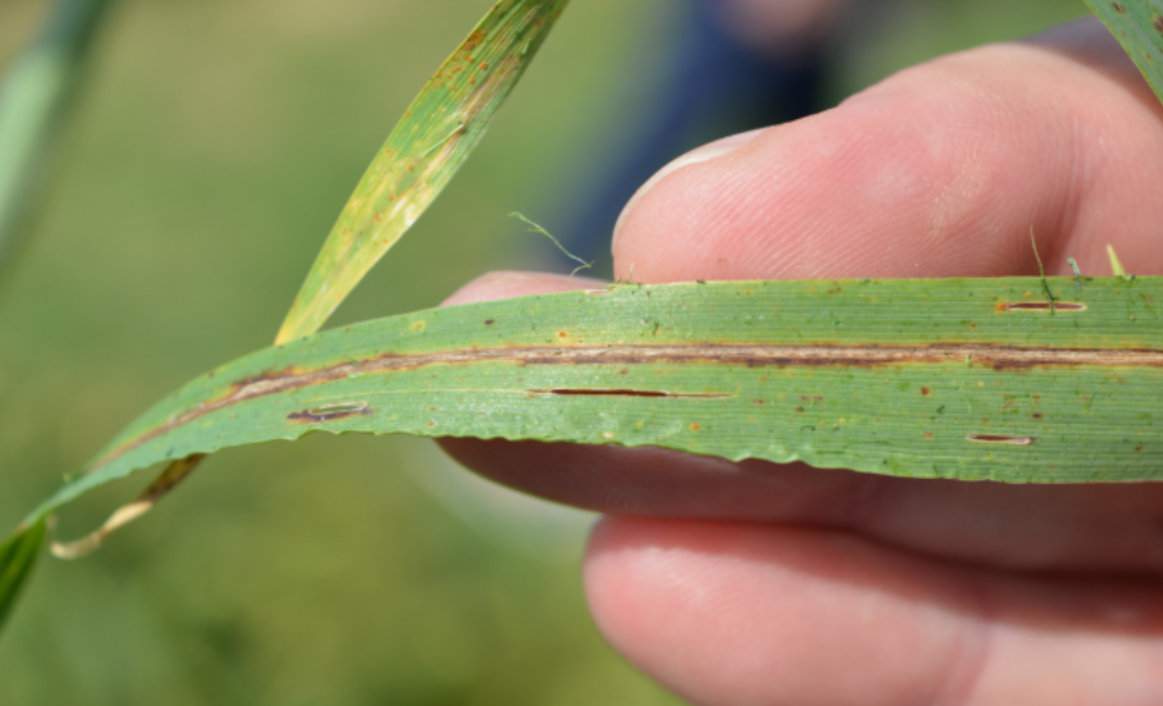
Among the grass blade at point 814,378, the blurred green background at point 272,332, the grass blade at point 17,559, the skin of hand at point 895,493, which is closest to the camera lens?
the grass blade at point 814,378

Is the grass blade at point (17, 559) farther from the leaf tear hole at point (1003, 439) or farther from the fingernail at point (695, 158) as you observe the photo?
the leaf tear hole at point (1003, 439)

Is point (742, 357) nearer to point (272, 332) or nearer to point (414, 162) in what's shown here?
point (414, 162)

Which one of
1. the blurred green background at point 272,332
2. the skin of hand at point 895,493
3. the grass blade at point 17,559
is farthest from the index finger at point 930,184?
the blurred green background at point 272,332

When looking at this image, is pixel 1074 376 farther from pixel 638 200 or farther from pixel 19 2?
pixel 19 2

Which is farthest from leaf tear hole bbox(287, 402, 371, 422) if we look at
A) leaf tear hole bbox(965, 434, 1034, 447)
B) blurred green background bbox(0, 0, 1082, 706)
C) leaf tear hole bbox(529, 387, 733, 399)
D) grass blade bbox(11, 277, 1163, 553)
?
blurred green background bbox(0, 0, 1082, 706)

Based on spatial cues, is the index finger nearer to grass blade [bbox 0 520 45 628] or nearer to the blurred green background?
grass blade [bbox 0 520 45 628]

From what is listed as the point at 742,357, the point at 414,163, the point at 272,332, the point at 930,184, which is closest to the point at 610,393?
the point at 742,357

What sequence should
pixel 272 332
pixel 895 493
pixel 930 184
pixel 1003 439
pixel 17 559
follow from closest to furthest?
pixel 1003 439 < pixel 17 559 < pixel 930 184 < pixel 895 493 < pixel 272 332
